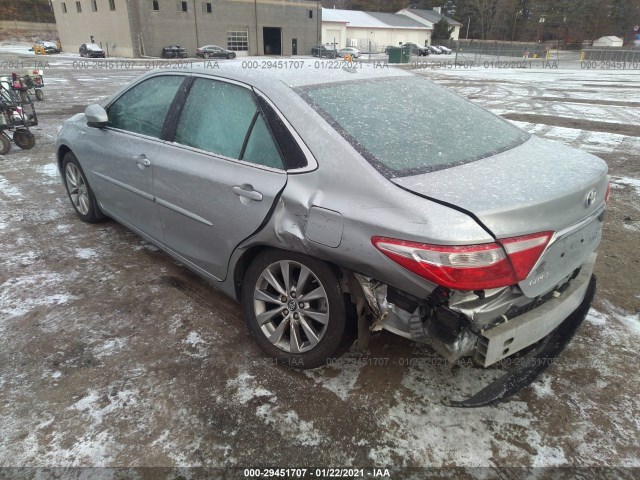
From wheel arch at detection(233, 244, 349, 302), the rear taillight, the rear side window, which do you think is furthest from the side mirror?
the rear taillight

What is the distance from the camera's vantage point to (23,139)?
25.0 feet

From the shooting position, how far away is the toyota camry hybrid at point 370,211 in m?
1.87

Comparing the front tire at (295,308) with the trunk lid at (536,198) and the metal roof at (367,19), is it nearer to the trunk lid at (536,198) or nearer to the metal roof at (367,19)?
the trunk lid at (536,198)

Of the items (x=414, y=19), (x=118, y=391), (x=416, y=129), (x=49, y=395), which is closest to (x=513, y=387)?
(x=416, y=129)

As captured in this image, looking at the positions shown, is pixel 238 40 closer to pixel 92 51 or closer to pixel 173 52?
pixel 173 52

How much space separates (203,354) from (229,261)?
596mm

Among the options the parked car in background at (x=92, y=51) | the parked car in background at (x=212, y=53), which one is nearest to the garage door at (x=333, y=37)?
the parked car in background at (x=212, y=53)

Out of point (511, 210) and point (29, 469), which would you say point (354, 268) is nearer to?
point (511, 210)

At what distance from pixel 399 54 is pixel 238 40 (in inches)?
767

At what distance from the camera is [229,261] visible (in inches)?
105

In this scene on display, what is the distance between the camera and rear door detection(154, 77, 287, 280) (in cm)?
242

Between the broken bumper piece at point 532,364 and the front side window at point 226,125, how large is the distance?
5.11ft

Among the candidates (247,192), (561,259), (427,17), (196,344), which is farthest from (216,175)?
(427,17)

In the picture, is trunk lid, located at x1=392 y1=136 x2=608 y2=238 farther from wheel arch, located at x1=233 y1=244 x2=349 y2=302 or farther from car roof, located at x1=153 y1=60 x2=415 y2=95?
car roof, located at x1=153 y1=60 x2=415 y2=95
